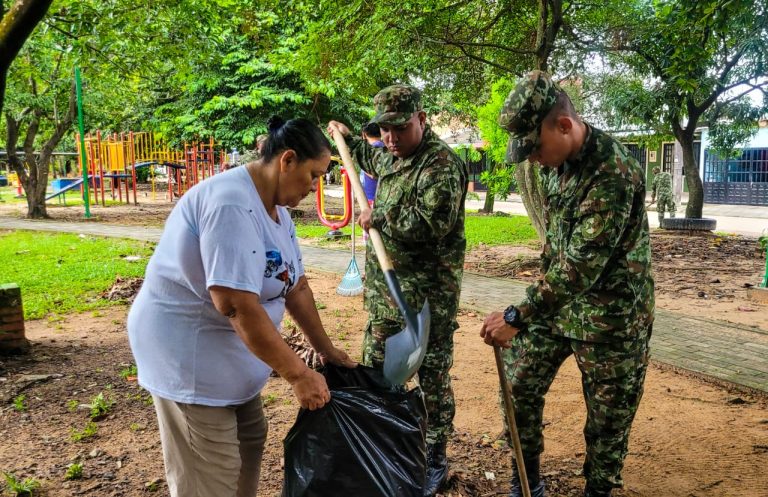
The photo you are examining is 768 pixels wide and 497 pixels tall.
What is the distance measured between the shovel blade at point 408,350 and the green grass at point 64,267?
524cm

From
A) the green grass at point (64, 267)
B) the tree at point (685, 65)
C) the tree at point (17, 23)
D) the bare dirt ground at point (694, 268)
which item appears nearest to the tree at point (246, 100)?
the bare dirt ground at point (694, 268)

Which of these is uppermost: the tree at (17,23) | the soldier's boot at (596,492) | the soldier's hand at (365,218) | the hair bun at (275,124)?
the tree at (17,23)

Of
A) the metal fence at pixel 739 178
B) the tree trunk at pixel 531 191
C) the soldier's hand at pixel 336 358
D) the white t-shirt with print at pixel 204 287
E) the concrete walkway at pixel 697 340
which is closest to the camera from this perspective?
the white t-shirt with print at pixel 204 287

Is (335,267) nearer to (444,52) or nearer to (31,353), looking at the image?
(444,52)

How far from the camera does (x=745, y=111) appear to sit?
46.5ft

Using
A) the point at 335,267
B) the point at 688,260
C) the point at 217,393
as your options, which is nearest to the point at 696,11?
the point at 217,393

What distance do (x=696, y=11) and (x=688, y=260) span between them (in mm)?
6516

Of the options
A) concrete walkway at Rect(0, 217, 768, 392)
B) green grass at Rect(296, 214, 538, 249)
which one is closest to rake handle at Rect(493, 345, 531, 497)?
concrete walkway at Rect(0, 217, 768, 392)

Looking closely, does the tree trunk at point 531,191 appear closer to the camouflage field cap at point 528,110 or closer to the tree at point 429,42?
the tree at point 429,42

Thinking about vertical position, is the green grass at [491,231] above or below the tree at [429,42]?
below

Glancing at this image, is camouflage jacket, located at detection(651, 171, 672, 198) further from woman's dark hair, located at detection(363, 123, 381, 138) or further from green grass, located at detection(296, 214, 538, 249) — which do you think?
woman's dark hair, located at detection(363, 123, 381, 138)

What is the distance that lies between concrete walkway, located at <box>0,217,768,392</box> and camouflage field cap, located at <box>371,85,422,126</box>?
3245 mm

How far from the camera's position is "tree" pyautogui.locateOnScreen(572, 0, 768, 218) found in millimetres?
5582

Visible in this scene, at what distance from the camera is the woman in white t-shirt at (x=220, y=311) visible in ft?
6.07
